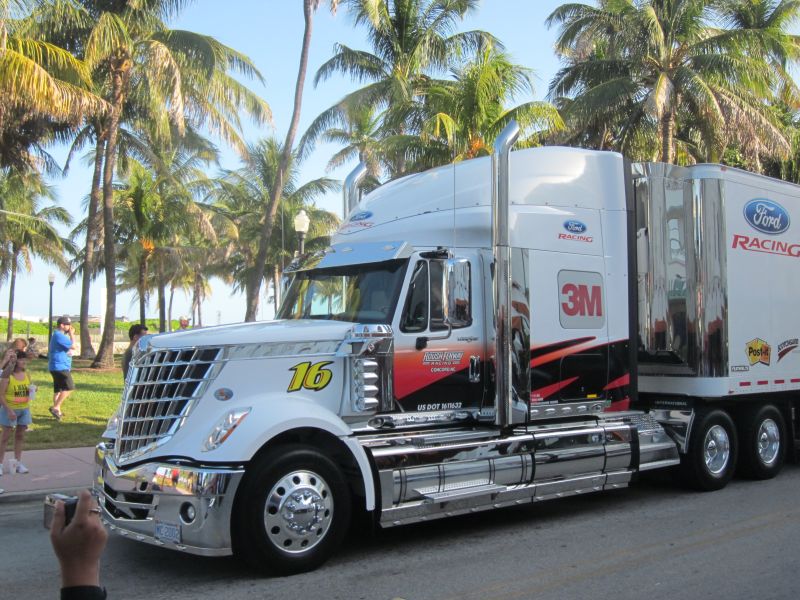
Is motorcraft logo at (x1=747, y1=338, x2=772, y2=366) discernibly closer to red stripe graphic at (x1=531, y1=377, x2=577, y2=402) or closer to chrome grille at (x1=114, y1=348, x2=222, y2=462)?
red stripe graphic at (x1=531, y1=377, x2=577, y2=402)

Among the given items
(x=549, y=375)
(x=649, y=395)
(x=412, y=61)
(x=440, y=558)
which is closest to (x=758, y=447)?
(x=649, y=395)

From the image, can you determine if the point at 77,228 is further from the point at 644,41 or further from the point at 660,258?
the point at 660,258

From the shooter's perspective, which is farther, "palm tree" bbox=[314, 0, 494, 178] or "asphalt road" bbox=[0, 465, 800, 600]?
"palm tree" bbox=[314, 0, 494, 178]

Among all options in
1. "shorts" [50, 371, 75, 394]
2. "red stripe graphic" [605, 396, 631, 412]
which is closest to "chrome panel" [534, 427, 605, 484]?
"red stripe graphic" [605, 396, 631, 412]

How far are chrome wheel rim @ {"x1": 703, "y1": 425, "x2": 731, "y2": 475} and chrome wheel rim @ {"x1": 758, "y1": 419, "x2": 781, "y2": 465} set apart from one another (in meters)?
0.69

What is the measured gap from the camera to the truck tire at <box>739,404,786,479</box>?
9.70 meters

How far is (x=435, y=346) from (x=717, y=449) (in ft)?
13.9

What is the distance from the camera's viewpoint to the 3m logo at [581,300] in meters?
8.10

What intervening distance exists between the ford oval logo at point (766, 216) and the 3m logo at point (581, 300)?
237 cm

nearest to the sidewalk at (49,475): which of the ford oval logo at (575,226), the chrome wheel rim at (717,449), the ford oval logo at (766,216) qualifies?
the ford oval logo at (575,226)

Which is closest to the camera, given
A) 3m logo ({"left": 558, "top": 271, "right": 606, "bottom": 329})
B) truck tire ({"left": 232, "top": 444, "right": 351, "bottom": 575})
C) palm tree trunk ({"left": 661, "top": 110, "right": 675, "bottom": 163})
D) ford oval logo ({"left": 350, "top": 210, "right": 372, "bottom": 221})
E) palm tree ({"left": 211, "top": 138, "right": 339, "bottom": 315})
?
truck tire ({"left": 232, "top": 444, "right": 351, "bottom": 575})

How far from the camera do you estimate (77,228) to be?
36781 mm

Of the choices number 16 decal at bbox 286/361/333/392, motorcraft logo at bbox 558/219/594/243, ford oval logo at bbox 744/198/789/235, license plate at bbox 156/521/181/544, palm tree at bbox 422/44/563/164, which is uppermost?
palm tree at bbox 422/44/563/164

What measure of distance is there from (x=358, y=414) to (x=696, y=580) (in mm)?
2872
